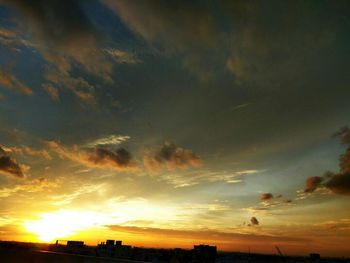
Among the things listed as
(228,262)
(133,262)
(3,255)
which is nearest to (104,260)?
(133,262)

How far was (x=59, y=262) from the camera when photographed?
4.12 m

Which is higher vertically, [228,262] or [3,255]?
[228,262]

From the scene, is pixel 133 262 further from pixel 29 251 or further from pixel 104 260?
pixel 29 251

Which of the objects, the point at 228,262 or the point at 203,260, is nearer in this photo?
the point at 228,262

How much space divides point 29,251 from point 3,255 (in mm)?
350

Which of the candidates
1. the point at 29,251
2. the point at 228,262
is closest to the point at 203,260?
the point at 228,262

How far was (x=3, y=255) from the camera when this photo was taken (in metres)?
4.39

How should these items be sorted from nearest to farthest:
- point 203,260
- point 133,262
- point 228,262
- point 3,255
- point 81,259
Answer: point 133,262 → point 81,259 → point 3,255 → point 228,262 → point 203,260

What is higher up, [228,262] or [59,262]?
[228,262]

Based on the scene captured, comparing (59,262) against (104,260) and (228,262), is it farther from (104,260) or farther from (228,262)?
(228,262)

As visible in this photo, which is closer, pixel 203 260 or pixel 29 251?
pixel 29 251

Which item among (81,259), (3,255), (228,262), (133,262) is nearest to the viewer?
(133,262)

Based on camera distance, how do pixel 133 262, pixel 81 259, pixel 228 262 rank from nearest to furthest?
1. pixel 133 262
2. pixel 81 259
3. pixel 228 262

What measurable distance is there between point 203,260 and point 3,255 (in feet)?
691
